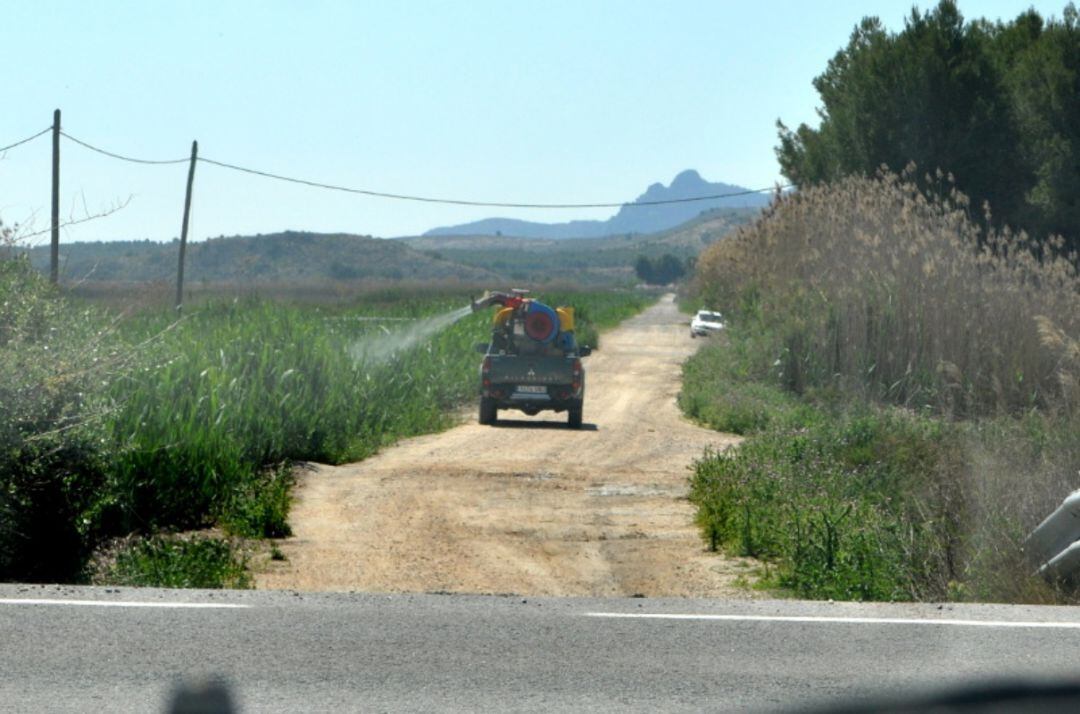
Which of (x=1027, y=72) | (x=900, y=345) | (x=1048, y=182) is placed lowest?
(x=900, y=345)

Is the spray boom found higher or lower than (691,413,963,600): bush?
higher

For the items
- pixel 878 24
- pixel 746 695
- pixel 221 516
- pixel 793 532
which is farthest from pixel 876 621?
pixel 878 24

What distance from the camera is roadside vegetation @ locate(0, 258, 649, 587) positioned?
1062 cm

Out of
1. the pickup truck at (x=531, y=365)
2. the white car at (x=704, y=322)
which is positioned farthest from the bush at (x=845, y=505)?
the white car at (x=704, y=322)

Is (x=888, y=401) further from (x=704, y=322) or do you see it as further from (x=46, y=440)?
(x=704, y=322)

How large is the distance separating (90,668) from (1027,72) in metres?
40.6

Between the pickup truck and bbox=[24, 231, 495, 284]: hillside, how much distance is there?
79.5 meters

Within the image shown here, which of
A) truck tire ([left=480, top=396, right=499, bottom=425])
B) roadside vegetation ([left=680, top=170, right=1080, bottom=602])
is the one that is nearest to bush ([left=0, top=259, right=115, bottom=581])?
roadside vegetation ([left=680, top=170, right=1080, bottom=602])

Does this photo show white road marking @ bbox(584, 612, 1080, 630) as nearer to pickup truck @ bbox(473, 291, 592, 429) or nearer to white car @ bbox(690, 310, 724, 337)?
pickup truck @ bbox(473, 291, 592, 429)

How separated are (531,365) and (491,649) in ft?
57.7

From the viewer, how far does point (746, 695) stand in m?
6.12

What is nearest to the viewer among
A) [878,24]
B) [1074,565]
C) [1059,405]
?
[1074,565]

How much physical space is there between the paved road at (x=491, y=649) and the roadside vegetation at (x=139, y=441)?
232 centimetres

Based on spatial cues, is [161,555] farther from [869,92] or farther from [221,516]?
[869,92]
